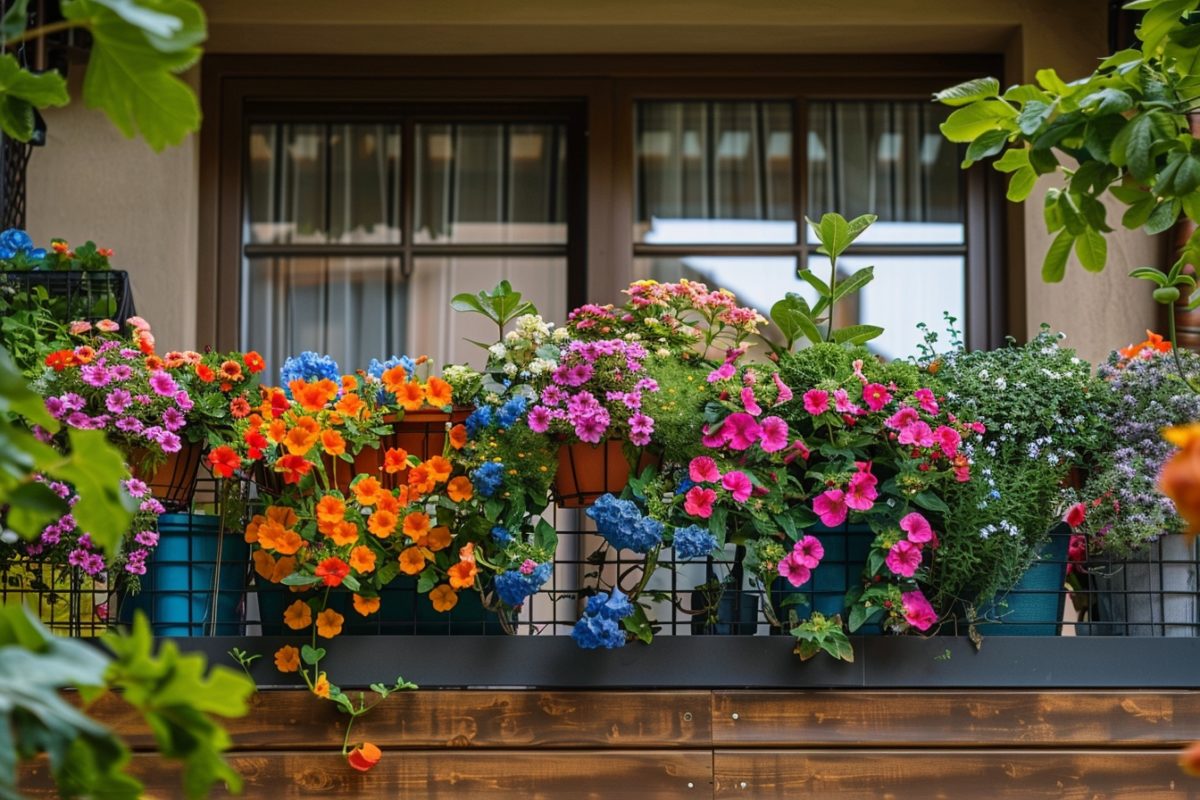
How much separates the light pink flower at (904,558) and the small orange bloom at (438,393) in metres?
0.86

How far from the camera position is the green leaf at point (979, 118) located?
2275mm

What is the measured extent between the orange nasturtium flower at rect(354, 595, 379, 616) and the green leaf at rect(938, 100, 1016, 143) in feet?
4.21

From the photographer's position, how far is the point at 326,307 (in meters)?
4.39

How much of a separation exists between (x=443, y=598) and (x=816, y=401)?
764 millimetres

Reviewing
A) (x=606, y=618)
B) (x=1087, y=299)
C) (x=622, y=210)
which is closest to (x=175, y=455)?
(x=606, y=618)

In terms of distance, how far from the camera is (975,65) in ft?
14.4

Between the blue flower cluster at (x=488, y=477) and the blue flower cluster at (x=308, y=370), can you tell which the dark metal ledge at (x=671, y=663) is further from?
the blue flower cluster at (x=308, y=370)

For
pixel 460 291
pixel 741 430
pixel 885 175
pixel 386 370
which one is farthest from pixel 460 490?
pixel 885 175

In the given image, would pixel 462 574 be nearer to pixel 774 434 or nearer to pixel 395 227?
pixel 774 434

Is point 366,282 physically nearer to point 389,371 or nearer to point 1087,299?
point 389,371

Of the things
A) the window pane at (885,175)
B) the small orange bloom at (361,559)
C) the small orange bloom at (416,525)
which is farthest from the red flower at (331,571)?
the window pane at (885,175)

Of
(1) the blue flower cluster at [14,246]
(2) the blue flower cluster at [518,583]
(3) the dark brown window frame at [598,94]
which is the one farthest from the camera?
(3) the dark brown window frame at [598,94]

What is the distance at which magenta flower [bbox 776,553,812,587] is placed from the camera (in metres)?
2.64

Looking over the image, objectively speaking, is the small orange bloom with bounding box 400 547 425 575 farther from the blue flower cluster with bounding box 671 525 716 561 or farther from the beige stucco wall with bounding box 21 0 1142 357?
the beige stucco wall with bounding box 21 0 1142 357
